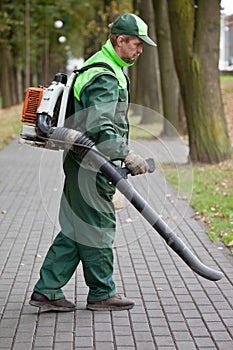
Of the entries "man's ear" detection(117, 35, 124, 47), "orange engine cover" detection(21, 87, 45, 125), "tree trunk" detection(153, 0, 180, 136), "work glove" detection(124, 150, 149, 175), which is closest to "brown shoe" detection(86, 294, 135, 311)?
"work glove" detection(124, 150, 149, 175)

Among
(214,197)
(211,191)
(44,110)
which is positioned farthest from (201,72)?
(44,110)

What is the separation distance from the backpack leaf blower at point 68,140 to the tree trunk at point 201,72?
924 cm

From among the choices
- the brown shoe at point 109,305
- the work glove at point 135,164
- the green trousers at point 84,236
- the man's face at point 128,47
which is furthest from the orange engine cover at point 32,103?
the brown shoe at point 109,305

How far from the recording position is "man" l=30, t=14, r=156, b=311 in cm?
519

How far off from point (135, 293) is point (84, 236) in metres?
1.03

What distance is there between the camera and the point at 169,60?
21.1 m

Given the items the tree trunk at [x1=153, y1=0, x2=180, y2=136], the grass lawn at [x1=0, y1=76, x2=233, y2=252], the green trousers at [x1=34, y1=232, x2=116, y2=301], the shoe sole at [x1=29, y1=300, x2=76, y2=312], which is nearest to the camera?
the green trousers at [x1=34, y1=232, x2=116, y2=301]

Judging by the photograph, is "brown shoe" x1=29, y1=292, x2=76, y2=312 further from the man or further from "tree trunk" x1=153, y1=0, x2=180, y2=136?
"tree trunk" x1=153, y1=0, x2=180, y2=136

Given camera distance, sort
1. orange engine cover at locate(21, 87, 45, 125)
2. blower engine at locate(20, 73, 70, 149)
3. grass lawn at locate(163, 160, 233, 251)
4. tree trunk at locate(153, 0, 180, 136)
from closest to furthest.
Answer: blower engine at locate(20, 73, 70, 149) < orange engine cover at locate(21, 87, 45, 125) < grass lawn at locate(163, 160, 233, 251) < tree trunk at locate(153, 0, 180, 136)

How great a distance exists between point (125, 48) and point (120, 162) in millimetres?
771

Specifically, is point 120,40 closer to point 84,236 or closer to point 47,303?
point 84,236

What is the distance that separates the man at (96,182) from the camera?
5.19 metres

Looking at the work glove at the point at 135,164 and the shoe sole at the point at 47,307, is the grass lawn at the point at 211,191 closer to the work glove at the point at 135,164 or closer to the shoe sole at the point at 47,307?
the work glove at the point at 135,164

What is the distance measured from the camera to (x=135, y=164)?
5.18 metres
